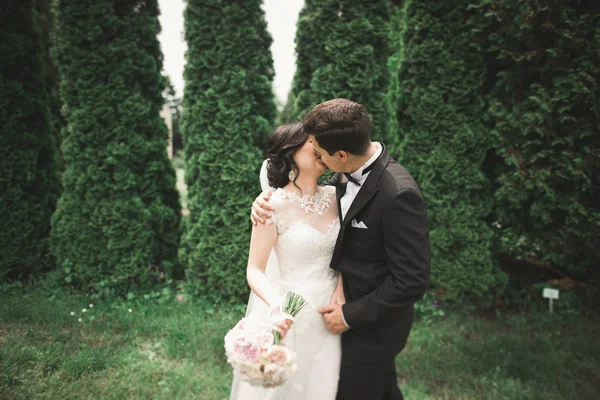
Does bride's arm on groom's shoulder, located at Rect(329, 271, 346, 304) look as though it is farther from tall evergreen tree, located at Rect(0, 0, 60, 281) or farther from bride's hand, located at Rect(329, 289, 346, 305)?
tall evergreen tree, located at Rect(0, 0, 60, 281)

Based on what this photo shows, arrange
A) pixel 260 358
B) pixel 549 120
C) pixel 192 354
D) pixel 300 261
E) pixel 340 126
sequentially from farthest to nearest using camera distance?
pixel 549 120
pixel 192 354
pixel 300 261
pixel 340 126
pixel 260 358

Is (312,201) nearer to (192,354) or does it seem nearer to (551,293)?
(192,354)

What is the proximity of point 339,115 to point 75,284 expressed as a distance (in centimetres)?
A: 452

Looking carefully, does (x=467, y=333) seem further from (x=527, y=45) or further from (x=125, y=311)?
(x=125, y=311)

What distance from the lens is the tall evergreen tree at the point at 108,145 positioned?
458 cm

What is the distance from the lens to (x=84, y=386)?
3088 mm

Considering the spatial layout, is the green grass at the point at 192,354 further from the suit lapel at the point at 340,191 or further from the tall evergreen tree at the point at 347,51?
the tall evergreen tree at the point at 347,51

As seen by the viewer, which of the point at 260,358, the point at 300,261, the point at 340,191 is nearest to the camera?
the point at 260,358

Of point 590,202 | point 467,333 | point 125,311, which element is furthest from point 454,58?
point 125,311

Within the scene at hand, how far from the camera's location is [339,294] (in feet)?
7.34

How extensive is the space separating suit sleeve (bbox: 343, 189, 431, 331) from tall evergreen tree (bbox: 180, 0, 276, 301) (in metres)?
2.87

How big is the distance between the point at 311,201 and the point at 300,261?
0.36 m

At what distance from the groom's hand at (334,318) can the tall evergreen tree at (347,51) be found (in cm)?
291

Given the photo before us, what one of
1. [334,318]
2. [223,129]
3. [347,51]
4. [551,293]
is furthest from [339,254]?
[551,293]
